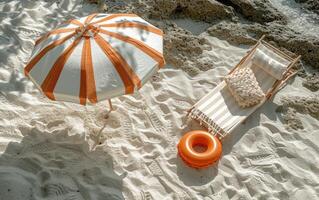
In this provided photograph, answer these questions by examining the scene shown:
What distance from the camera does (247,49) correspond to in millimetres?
7590

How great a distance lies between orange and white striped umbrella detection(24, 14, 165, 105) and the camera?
5.10 metres

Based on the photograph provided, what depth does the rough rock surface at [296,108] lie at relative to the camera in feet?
21.5

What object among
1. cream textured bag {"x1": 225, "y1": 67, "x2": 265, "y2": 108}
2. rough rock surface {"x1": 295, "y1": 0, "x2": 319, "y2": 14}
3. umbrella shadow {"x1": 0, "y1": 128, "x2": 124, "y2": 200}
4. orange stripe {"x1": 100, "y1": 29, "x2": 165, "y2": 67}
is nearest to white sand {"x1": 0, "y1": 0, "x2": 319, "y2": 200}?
umbrella shadow {"x1": 0, "y1": 128, "x2": 124, "y2": 200}

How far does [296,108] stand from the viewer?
6.71 meters

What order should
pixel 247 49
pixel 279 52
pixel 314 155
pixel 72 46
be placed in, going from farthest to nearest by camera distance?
pixel 247 49
pixel 279 52
pixel 314 155
pixel 72 46

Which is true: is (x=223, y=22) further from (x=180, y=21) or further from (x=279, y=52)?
(x=279, y=52)

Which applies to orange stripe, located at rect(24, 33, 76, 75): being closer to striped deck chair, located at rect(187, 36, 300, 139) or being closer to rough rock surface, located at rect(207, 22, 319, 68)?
striped deck chair, located at rect(187, 36, 300, 139)

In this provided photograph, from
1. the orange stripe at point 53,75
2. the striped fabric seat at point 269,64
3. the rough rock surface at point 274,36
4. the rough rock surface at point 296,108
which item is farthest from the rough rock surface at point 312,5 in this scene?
the orange stripe at point 53,75

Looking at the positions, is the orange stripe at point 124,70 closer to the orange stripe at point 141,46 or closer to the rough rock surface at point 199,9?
the orange stripe at point 141,46

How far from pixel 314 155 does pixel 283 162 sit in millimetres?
506

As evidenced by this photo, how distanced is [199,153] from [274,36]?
3.06 metres

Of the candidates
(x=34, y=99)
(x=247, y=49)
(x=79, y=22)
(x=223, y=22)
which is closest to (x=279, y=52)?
(x=247, y=49)

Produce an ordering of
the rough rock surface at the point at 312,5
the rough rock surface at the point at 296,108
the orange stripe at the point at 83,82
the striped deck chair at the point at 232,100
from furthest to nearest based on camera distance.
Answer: the rough rock surface at the point at 312,5 < the rough rock surface at the point at 296,108 < the striped deck chair at the point at 232,100 < the orange stripe at the point at 83,82

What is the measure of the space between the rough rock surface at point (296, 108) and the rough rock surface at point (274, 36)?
3.06ft
